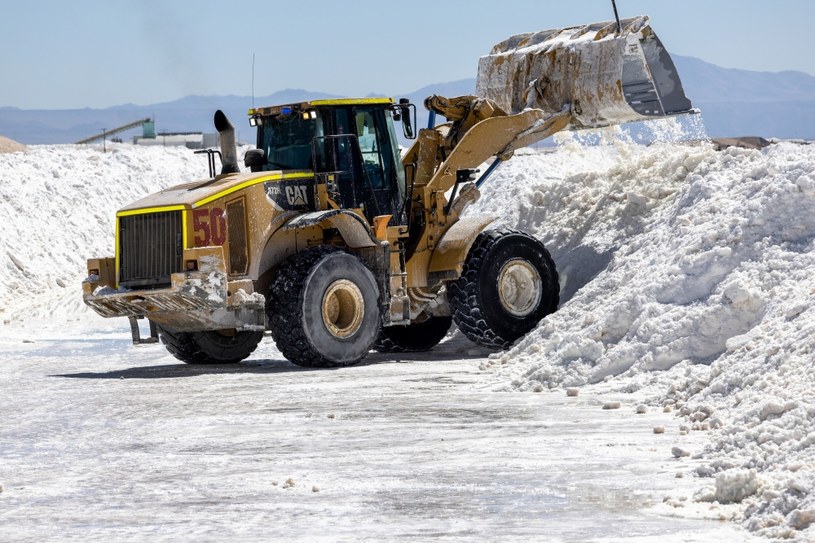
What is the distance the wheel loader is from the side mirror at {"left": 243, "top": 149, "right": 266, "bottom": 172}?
2 cm

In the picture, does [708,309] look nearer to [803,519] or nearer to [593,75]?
[593,75]

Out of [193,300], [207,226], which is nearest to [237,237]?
[207,226]

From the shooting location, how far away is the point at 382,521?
7285 mm

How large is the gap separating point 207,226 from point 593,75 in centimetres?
535

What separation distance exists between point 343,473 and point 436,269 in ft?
26.1

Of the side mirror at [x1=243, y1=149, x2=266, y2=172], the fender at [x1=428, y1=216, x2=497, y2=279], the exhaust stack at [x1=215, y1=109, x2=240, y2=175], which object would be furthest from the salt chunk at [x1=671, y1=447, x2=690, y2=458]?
the side mirror at [x1=243, y1=149, x2=266, y2=172]

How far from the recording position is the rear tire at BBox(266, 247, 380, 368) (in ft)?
48.0

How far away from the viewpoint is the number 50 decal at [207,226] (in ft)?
47.3

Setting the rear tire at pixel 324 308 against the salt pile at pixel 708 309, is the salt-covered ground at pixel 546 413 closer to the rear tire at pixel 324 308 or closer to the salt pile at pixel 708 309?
the salt pile at pixel 708 309

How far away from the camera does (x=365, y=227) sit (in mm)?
15539

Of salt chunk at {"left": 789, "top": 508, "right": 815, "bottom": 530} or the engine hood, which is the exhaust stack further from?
salt chunk at {"left": 789, "top": 508, "right": 815, "bottom": 530}

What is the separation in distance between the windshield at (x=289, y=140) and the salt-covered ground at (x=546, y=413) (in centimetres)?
230

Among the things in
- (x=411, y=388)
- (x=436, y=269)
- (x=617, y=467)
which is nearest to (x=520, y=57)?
(x=436, y=269)

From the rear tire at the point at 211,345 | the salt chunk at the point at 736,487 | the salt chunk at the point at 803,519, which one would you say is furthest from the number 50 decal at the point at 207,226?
the salt chunk at the point at 803,519
